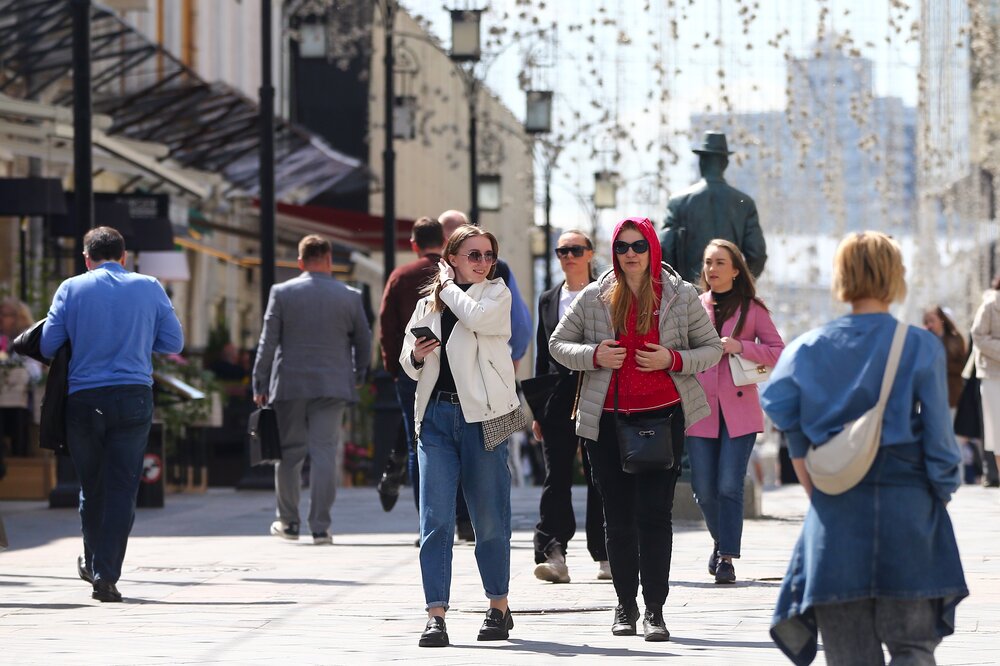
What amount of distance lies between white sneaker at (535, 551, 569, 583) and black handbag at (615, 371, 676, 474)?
258 centimetres

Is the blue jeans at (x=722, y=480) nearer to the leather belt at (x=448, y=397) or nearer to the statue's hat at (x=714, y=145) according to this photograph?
the leather belt at (x=448, y=397)

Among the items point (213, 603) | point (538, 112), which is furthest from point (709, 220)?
point (538, 112)

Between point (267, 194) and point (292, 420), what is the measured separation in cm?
732

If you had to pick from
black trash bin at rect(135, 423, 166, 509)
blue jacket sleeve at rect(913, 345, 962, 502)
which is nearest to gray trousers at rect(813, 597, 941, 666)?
blue jacket sleeve at rect(913, 345, 962, 502)

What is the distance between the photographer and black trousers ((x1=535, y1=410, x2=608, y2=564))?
11547 millimetres

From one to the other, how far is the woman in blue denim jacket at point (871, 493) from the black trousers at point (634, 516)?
2632 mm

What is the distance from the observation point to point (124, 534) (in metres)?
11.0

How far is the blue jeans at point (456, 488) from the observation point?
29.8 feet

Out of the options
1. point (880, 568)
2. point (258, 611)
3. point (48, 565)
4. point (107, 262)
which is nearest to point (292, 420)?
point (48, 565)

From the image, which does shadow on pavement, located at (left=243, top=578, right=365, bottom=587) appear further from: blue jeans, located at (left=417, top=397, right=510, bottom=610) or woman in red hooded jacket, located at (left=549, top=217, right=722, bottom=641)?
woman in red hooded jacket, located at (left=549, top=217, right=722, bottom=641)

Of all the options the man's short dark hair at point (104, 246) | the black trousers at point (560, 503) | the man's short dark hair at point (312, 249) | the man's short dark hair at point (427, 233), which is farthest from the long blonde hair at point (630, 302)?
the man's short dark hair at point (312, 249)

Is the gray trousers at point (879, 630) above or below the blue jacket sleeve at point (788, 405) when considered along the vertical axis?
below

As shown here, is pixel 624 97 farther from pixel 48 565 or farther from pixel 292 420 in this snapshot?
pixel 48 565

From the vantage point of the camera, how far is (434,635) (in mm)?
8750
